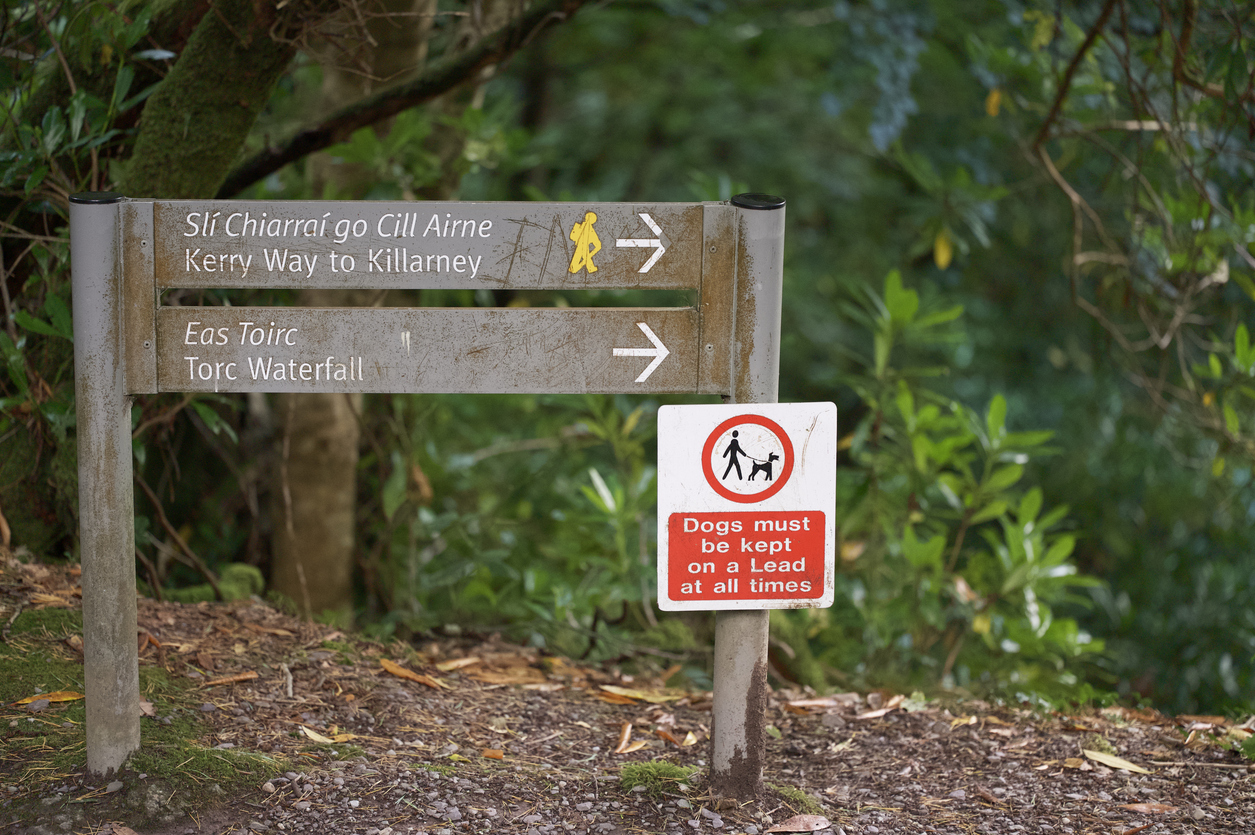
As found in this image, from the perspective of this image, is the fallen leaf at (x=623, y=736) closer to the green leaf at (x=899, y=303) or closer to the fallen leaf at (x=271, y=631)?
the fallen leaf at (x=271, y=631)

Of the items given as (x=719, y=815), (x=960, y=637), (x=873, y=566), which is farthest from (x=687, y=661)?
(x=719, y=815)

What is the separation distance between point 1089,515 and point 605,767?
17.5 feet

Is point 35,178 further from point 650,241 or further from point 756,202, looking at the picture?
point 756,202

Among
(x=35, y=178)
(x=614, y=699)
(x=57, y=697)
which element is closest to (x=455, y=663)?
(x=614, y=699)

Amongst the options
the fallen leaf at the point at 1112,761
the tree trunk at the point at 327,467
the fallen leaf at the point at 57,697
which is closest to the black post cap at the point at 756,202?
the fallen leaf at the point at 1112,761

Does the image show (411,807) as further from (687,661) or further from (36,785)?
(687,661)

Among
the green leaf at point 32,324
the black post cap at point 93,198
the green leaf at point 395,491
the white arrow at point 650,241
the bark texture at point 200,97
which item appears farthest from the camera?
the green leaf at point 395,491

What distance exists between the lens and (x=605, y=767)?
8.91 feet

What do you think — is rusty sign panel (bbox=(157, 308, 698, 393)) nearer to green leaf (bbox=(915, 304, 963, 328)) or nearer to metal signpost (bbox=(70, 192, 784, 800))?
metal signpost (bbox=(70, 192, 784, 800))

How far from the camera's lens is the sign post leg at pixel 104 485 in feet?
7.34

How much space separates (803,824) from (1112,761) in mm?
1055

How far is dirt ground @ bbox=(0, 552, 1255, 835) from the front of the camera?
7.68 feet

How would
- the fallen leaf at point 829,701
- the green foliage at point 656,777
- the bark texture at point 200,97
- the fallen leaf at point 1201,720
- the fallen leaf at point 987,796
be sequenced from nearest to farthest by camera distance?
the green foliage at point 656,777, the fallen leaf at point 987,796, the bark texture at point 200,97, the fallen leaf at point 1201,720, the fallen leaf at point 829,701

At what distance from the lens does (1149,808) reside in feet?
8.46
